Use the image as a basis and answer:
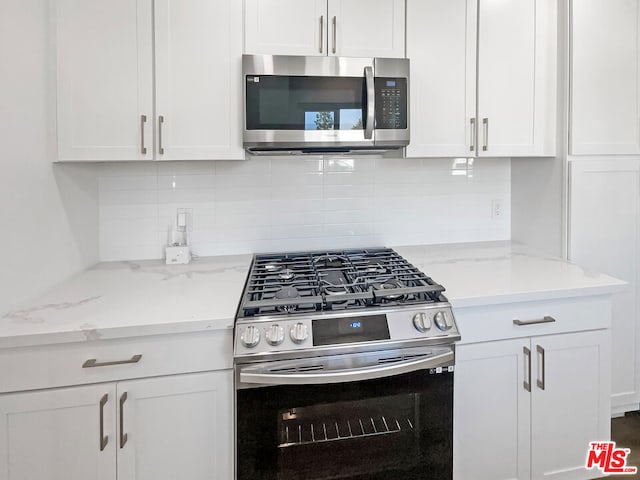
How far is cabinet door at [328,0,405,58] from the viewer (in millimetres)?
1728

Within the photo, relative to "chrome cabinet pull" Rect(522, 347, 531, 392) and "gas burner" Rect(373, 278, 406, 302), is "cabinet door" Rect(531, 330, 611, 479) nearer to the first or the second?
"chrome cabinet pull" Rect(522, 347, 531, 392)

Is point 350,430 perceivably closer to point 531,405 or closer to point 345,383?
point 345,383

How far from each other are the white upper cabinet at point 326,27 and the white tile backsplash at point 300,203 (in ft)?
1.80

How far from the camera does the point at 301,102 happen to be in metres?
1.65

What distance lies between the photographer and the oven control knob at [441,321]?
132cm

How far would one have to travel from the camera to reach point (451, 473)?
1.40 meters

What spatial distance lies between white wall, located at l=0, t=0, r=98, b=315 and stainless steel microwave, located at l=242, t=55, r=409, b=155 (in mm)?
749

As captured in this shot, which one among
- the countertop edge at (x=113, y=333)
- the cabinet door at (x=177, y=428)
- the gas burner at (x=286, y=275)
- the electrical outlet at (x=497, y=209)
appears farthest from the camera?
the electrical outlet at (x=497, y=209)

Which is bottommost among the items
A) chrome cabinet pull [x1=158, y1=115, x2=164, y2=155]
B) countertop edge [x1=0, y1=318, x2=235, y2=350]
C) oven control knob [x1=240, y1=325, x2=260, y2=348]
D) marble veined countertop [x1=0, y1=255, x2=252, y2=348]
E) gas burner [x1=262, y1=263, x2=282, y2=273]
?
oven control knob [x1=240, y1=325, x2=260, y2=348]

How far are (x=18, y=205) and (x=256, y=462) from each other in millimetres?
1146

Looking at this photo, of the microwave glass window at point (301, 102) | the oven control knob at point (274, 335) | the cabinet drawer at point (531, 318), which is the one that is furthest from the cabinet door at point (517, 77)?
the oven control knob at point (274, 335)

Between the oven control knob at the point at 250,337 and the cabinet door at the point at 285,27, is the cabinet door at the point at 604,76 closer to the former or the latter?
the cabinet door at the point at 285,27

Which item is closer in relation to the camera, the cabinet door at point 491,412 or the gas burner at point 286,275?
the cabinet door at point 491,412

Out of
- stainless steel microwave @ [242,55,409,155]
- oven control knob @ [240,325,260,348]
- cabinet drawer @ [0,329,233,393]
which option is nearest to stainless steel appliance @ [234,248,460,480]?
oven control knob @ [240,325,260,348]
